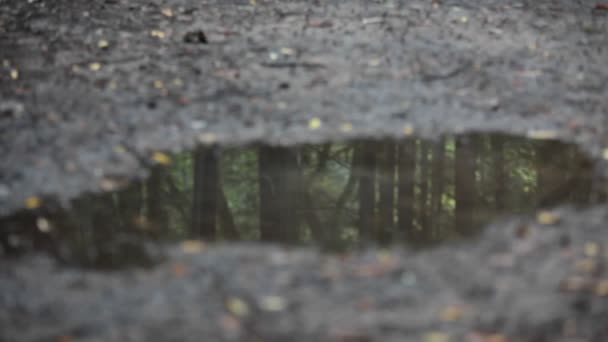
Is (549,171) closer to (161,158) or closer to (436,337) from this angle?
(436,337)

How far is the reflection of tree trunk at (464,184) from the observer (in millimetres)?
4883

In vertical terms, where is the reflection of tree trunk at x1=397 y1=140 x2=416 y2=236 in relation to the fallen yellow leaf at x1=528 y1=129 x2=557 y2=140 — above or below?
below

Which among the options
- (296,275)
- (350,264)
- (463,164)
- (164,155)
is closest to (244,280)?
(296,275)

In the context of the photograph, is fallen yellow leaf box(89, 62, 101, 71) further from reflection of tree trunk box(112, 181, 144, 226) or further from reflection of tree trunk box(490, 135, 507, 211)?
reflection of tree trunk box(490, 135, 507, 211)

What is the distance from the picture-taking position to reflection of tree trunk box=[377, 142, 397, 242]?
15.9ft

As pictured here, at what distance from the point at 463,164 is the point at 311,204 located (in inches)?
47.2

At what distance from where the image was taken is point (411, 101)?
21.3 ft

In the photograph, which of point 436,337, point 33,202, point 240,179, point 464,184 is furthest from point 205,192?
point 436,337

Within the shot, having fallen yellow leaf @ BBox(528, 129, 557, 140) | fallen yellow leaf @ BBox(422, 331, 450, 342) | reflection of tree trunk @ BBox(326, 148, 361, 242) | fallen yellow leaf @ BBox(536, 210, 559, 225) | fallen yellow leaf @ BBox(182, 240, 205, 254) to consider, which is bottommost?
reflection of tree trunk @ BBox(326, 148, 361, 242)

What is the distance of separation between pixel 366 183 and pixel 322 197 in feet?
1.08

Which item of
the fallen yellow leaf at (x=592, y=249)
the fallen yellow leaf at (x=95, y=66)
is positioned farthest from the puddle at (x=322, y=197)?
the fallen yellow leaf at (x=95, y=66)

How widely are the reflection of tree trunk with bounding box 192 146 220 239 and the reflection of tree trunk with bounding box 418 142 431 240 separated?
1.22 metres

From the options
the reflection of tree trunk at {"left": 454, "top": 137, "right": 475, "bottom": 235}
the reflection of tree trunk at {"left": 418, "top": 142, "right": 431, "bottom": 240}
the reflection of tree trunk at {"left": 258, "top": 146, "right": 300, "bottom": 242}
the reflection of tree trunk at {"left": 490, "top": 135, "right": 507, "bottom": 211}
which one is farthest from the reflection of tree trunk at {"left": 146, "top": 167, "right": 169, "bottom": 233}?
the reflection of tree trunk at {"left": 490, "top": 135, "right": 507, "bottom": 211}

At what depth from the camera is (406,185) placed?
5395mm
